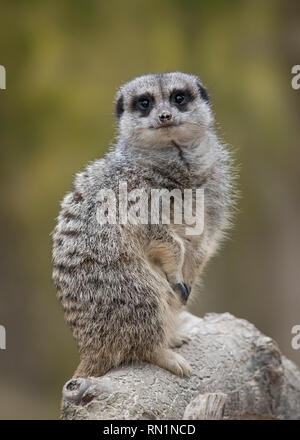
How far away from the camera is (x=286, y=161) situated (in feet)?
15.8

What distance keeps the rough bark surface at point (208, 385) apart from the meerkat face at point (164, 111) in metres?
0.79

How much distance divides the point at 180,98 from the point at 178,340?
2.95 feet

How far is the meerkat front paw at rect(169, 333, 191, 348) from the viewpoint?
272 centimetres

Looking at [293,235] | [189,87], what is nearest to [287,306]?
[293,235]

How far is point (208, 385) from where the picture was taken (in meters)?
2.54

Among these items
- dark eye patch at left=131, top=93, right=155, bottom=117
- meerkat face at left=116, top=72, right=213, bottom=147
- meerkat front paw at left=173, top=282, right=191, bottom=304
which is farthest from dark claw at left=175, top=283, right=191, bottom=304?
dark eye patch at left=131, top=93, right=155, bottom=117

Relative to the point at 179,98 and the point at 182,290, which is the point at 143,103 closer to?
the point at 179,98

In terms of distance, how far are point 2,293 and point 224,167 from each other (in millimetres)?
2418

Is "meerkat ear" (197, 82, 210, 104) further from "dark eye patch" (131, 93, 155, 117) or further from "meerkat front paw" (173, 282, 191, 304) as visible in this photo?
"meerkat front paw" (173, 282, 191, 304)

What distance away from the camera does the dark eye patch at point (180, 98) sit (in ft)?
8.57

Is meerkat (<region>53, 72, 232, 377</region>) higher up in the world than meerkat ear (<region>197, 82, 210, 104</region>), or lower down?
lower down

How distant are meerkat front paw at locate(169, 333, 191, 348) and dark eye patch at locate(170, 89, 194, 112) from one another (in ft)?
2.78

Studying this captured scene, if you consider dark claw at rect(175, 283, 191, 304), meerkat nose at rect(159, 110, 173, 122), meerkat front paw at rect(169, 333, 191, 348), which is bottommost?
meerkat front paw at rect(169, 333, 191, 348)

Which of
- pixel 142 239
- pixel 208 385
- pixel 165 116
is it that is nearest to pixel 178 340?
pixel 208 385
